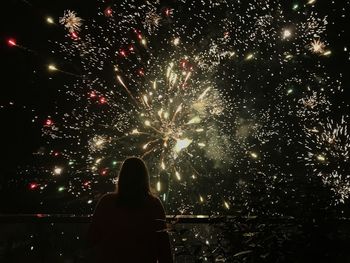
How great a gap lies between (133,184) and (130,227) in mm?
Answer: 343

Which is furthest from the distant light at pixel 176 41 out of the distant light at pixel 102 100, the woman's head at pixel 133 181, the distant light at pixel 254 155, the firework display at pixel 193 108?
the woman's head at pixel 133 181

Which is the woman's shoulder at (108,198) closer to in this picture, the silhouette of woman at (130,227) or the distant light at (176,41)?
the silhouette of woman at (130,227)

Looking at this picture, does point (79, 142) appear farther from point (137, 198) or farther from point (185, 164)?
point (137, 198)

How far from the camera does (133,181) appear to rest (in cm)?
289

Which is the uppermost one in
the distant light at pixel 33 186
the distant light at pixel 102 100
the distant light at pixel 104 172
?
the distant light at pixel 102 100

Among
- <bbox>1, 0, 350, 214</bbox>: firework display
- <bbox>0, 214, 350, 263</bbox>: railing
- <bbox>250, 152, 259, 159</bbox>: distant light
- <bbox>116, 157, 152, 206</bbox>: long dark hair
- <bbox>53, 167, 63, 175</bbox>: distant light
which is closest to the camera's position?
<bbox>0, 214, 350, 263</bbox>: railing

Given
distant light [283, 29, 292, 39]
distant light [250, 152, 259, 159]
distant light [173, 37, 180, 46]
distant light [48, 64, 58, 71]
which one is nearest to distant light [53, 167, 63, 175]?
distant light [48, 64, 58, 71]

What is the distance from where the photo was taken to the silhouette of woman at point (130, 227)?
9.02 feet

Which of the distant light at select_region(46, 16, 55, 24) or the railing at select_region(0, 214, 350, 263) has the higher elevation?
the distant light at select_region(46, 16, 55, 24)

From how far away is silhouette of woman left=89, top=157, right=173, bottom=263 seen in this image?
2748 mm

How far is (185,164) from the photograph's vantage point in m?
23.0

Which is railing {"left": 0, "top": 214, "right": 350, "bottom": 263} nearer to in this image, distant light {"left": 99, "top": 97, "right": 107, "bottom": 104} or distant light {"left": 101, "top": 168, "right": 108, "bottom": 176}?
distant light {"left": 99, "top": 97, "right": 107, "bottom": 104}

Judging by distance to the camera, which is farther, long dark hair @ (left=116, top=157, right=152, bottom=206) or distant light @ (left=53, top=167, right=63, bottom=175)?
distant light @ (left=53, top=167, right=63, bottom=175)

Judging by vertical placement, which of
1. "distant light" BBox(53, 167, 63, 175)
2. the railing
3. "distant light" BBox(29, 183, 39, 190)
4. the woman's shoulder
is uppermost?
"distant light" BBox(53, 167, 63, 175)
